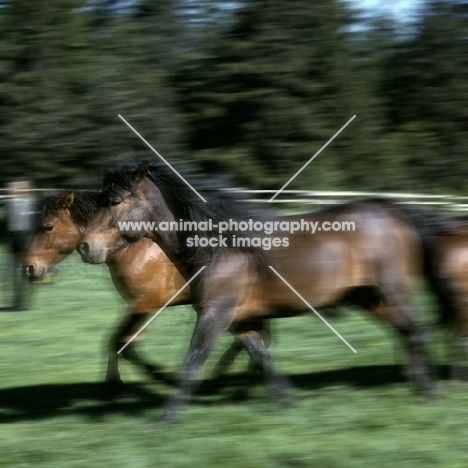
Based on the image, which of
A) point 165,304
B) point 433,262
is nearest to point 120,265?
point 165,304

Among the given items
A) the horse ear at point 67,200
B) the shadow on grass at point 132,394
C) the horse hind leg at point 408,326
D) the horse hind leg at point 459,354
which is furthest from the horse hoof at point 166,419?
the horse hind leg at point 459,354

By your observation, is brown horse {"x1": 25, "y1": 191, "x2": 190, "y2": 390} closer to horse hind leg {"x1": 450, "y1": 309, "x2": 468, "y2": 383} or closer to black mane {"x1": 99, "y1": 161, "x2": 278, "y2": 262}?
black mane {"x1": 99, "y1": 161, "x2": 278, "y2": 262}

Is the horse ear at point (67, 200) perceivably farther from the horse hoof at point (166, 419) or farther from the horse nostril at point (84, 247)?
the horse hoof at point (166, 419)

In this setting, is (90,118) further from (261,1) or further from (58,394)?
(58,394)

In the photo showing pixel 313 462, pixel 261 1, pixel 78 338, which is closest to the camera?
pixel 313 462

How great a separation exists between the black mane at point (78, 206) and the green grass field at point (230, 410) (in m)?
1.31

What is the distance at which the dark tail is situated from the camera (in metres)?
6.62

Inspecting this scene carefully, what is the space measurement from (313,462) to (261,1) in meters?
16.9

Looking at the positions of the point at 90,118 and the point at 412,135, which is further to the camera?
the point at 412,135

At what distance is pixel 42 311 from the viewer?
9.95m

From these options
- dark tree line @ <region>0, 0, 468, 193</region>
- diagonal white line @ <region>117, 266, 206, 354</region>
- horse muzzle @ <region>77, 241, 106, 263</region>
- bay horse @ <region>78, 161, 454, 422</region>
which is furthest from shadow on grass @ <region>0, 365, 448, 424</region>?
dark tree line @ <region>0, 0, 468, 193</region>

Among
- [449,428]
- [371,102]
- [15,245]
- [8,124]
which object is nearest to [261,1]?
[371,102]

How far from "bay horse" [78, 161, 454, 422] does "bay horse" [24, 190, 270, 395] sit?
276 millimetres

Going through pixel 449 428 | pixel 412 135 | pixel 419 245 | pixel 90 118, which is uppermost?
pixel 419 245
